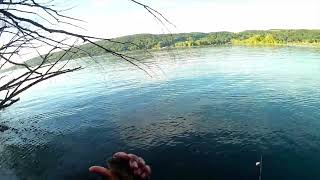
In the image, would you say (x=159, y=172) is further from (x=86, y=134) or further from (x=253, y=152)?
(x=86, y=134)

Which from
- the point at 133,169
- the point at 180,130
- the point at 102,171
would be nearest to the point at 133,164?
the point at 133,169

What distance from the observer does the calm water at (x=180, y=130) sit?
30.9 m

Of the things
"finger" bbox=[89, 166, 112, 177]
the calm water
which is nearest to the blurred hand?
"finger" bbox=[89, 166, 112, 177]

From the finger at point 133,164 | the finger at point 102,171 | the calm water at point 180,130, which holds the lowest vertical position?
the calm water at point 180,130

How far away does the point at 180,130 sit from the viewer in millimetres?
39062

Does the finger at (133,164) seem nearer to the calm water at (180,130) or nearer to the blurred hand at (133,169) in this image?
the blurred hand at (133,169)

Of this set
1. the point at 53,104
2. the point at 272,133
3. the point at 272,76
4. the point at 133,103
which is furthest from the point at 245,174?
the point at 272,76

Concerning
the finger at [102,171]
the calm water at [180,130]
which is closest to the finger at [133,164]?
the finger at [102,171]

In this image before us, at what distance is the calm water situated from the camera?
3086 centimetres

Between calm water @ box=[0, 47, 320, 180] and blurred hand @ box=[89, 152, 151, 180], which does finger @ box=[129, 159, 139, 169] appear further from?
calm water @ box=[0, 47, 320, 180]

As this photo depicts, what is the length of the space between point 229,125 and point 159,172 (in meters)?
13.0

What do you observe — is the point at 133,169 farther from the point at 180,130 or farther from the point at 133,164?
the point at 180,130

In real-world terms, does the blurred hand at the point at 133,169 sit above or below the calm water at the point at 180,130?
above

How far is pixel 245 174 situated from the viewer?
28.7 metres
